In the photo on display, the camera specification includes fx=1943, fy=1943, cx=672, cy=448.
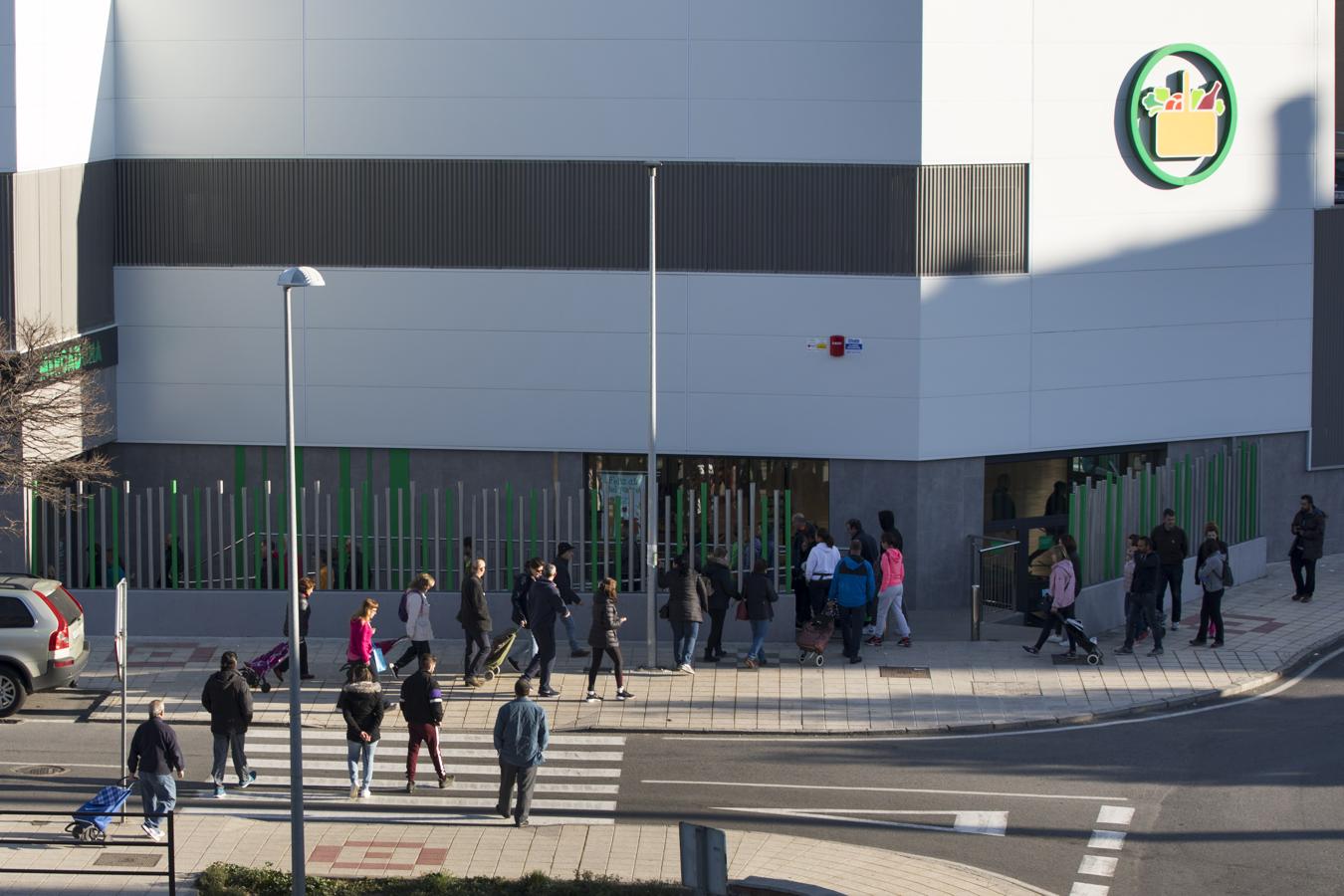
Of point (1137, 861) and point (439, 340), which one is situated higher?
point (439, 340)

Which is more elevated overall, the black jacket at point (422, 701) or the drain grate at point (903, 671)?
the black jacket at point (422, 701)

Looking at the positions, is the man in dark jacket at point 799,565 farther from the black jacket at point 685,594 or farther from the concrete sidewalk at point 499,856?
the concrete sidewalk at point 499,856

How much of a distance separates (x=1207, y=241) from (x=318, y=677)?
15248 mm

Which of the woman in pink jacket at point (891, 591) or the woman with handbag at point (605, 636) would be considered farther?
the woman in pink jacket at point (891, 591)

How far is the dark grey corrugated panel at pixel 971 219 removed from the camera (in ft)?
92.9

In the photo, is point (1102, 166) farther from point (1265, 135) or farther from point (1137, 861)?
point (1137, 861)

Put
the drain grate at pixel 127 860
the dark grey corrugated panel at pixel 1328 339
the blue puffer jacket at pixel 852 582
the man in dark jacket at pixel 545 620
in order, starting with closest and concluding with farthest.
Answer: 1. the drain grate at pixel 127 860
2. the man in dark jacket at pixel 545 620
3. the blue puffer jacket at pixel 852 582
4. the dark grey corrugated panel at pixel 1328 339

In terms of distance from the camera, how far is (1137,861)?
1773 cm

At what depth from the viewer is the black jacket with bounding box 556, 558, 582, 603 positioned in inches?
995

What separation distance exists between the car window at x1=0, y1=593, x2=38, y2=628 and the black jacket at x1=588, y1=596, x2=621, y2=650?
257 inches

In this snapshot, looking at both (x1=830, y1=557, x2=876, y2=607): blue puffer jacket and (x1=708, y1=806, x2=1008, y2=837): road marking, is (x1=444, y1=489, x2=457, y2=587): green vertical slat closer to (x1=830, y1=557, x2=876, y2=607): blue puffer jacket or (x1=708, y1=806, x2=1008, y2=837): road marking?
(x1=830, y1=557, x2=876, y2=607): blue puffer jacket

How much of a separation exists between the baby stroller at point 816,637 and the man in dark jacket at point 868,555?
1.07 m

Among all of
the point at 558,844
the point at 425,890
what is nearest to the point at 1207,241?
the point at 558,844

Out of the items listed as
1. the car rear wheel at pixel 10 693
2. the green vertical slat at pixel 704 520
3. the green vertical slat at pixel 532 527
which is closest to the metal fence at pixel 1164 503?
the green vertical slat at pixel 704 520
